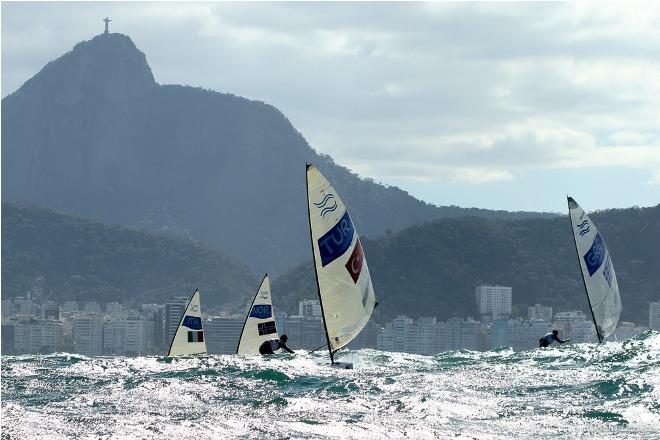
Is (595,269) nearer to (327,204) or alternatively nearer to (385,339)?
(327,204)

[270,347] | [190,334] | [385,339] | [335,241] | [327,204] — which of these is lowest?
[385,339]

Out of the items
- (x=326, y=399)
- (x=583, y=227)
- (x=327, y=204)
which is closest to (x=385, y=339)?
(x=583, y=227)

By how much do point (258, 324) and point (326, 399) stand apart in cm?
1931

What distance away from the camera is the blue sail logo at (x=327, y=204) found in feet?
113

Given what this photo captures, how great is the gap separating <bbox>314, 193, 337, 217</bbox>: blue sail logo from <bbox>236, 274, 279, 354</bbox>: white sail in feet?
41.4

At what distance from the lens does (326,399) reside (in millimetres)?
28406

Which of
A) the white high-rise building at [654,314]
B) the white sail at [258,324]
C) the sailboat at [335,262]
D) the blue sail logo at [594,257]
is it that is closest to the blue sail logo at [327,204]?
the sailboat at [335,262]

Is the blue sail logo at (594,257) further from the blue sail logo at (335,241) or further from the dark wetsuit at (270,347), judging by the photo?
the blue sail logo at (335,241)

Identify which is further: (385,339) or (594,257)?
(385,339)

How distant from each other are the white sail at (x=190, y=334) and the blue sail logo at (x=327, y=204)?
1479 cm

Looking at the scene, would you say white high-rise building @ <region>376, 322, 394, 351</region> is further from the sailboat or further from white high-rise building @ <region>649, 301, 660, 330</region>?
the sailboat

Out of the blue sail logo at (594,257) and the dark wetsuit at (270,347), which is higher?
the blue sail logo at (594,257)

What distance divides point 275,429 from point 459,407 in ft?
17.2

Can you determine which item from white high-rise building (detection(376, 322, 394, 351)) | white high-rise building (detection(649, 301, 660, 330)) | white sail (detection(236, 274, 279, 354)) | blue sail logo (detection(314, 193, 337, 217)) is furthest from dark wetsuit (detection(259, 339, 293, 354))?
white high-rise building (detection(649, 301, 660, 330))
